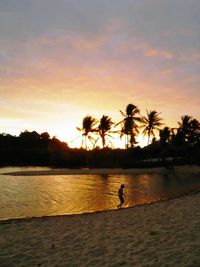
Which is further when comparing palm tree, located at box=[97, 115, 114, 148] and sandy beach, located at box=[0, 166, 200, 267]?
palm tree, located at box=[97, 115, 114, 148]

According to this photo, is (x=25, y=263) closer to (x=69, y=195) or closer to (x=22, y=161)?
(x=69, y=195)

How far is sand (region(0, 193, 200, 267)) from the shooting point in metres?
8.58

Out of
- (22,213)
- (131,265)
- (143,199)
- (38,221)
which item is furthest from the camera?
(143,199)

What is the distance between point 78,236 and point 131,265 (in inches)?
141

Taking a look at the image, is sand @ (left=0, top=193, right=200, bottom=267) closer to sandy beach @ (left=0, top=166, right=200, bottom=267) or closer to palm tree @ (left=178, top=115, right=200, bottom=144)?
sandy beach @ (left=0, top=166, right=200, bottom=267)

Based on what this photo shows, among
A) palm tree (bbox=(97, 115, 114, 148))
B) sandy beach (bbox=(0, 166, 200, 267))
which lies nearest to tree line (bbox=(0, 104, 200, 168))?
palm tree (bbox=(97, 115, 114, 148))

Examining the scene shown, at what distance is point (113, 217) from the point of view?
14.6 m

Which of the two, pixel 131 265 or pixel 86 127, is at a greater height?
pixel 86 127

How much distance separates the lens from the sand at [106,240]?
8.58m

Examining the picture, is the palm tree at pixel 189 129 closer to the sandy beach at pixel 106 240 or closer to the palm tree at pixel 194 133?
the palm tree at pixel 194 133

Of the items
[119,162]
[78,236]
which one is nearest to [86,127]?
[119,162]

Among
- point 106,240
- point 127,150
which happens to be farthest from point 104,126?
point 106,240

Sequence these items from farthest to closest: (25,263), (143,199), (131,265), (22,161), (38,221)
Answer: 1. (22,161)
2. (143,199)
3. (38,221)
4. (25,263)
5. (131,265)

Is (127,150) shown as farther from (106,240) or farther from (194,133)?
(106,240)
